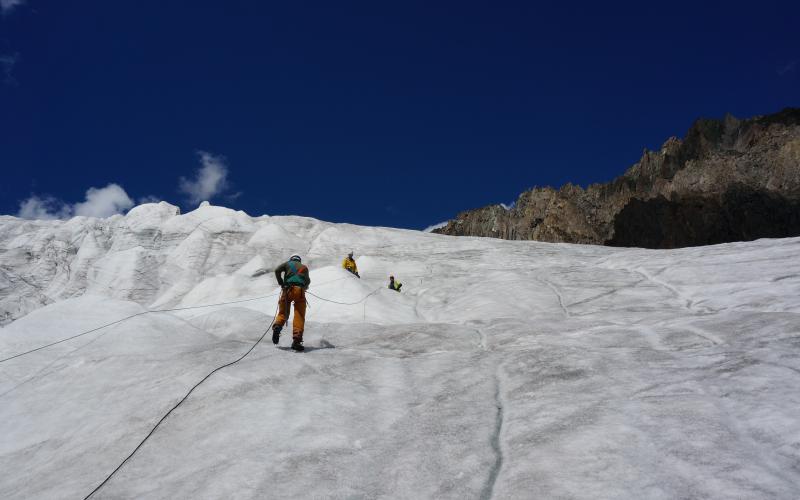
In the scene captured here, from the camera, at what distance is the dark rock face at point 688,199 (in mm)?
72375

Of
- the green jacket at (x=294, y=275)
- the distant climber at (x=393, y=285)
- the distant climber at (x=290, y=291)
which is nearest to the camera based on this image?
the distant climber at (x=290, y=291)

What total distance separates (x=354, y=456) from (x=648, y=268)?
1562cm

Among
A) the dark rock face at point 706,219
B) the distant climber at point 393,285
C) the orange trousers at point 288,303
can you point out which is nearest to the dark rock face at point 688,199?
the dark rock face at point 706,219

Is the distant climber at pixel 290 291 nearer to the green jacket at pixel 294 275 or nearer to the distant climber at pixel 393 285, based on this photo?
the green jacket at pixel 294 275

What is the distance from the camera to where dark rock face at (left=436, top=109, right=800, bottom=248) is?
72.4 metres

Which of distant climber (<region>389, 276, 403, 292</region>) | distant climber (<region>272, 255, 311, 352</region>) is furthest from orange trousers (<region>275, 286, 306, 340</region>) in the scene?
distant climber (<region>389, 276, 403, 292</region>)

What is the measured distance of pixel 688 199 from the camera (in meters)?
79.2

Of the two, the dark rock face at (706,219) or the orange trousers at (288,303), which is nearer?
the orange trousers at (288,303)

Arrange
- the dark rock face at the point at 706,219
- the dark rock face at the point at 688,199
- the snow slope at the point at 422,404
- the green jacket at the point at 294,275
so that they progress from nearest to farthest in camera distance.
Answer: the snow slope at the point at 422,404 → the green jacket at the point at 294,275 → the dark rock face at the point at 706,219 → the dark rock face at the point at 688,199

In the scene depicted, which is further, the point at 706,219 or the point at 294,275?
the point at 706,219

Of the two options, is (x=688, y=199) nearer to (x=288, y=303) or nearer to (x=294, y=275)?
(x=294, y=275)

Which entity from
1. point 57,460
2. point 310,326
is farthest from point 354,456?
point 310,326

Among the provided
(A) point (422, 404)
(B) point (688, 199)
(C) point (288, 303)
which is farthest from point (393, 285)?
(B) point (688, 199)

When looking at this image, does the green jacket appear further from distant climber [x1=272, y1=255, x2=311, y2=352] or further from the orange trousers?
the orange trousers
